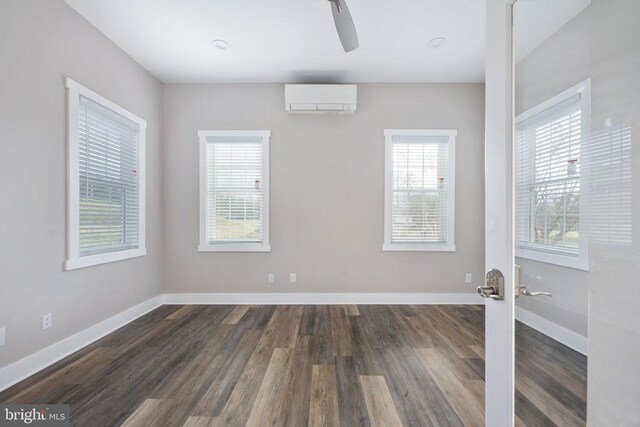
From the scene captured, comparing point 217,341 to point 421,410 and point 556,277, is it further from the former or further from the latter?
point 556,277

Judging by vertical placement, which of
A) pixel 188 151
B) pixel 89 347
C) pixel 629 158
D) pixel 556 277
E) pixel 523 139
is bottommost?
pixel 89 347

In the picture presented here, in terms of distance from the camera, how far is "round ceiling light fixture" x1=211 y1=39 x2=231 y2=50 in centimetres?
277

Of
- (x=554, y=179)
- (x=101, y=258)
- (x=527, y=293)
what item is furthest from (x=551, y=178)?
(x=101, y=258)

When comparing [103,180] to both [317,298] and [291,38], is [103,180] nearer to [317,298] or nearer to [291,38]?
[291,38]

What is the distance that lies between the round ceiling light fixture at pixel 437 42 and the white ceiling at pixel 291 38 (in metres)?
0.05

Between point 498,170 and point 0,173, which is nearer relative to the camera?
point 498,170

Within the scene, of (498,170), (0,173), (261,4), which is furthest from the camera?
(261,4)

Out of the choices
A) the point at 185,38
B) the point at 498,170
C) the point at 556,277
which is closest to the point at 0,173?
the point at 185,38

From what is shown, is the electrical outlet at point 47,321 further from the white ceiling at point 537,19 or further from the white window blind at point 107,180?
the white ceiling at point 537,19

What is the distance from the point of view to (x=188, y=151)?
359cm

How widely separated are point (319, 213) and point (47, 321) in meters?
2.67

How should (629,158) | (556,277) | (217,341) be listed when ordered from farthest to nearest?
(217,341)
(556,277)
(629,158)

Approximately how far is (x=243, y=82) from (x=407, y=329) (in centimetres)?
349

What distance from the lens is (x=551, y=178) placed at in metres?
0.74
